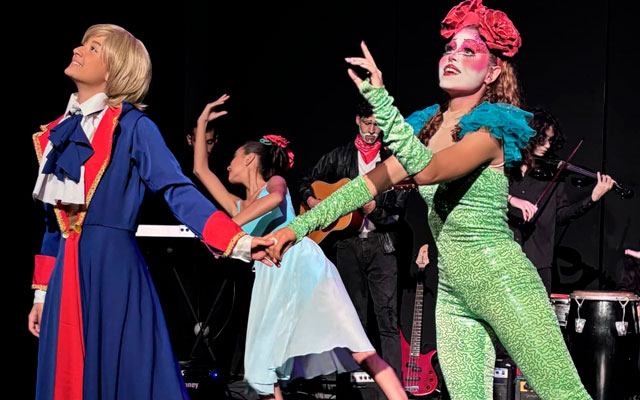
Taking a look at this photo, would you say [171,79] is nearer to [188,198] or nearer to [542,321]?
[188,198]

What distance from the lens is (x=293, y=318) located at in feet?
13.7

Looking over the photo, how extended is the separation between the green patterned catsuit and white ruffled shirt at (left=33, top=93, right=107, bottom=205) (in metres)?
0.69

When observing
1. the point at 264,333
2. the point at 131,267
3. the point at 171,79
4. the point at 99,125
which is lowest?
the point at 264,333

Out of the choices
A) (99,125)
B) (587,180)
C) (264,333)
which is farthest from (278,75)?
(99,125)

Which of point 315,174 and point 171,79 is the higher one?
point 171,79

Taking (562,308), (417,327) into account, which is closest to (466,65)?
(562,308)

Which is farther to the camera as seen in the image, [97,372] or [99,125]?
[99,125]

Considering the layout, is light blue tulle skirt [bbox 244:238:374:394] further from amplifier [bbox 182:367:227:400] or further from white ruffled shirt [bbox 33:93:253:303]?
white ruffled shirt [bbox 33:93:253:303]

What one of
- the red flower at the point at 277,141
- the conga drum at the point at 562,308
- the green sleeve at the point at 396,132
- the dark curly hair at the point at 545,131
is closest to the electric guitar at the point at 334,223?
the red flower at the point at 277,141

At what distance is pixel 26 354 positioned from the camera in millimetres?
4102

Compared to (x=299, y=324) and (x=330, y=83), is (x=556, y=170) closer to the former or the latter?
(x=330, y=83)

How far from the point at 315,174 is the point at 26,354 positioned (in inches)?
111

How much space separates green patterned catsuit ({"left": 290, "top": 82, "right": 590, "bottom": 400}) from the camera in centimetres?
248

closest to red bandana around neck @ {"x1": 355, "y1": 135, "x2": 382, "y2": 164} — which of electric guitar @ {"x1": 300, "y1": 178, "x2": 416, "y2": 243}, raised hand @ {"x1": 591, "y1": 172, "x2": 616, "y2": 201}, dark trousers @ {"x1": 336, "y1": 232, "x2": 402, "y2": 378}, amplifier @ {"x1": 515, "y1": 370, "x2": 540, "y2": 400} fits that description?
electric guitar @ {"x1": 300, "y1": 178, "x2": 416, "y2": 243}
